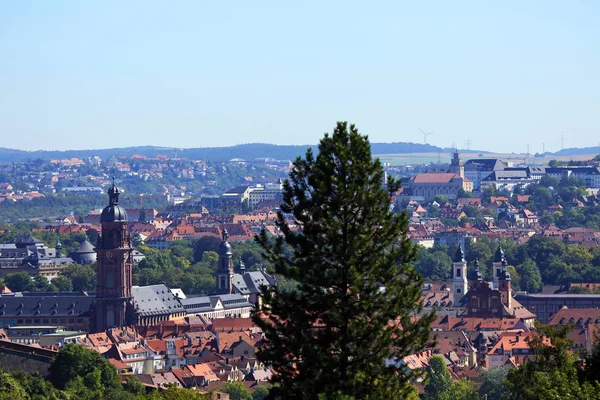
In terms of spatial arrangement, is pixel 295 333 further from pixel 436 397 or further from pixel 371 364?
pixel 436 397

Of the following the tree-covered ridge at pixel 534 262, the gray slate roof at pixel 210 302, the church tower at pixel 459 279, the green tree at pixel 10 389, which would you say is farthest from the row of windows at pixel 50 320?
the green tree at pixel 10 389

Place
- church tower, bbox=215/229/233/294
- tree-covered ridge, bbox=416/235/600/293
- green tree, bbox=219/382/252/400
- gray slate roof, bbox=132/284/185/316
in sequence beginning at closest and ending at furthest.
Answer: green tree, bbox=219/382/252/400 → gray slate roof, bbox=132/284/185/316 → church tower, bbox=215/229/233/294 → tree-covered ridge, bbox=416/235/600/293

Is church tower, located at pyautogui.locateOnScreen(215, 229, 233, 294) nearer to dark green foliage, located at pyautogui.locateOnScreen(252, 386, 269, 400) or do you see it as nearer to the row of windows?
the row of windows

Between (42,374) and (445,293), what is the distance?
56.7 metres

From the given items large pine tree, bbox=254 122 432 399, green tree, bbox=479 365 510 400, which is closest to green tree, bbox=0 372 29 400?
green tree, bbox=479 365 510 400

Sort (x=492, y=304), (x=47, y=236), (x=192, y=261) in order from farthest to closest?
(x=47, y=236) < (x=192, y=261) < (x=492, y=304)

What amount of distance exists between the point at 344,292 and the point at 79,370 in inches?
1701

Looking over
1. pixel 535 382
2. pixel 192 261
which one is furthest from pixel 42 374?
pixel 192 261

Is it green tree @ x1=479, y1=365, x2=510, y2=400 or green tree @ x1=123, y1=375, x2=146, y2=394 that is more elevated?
green tree @ x1=123, y1=375, x2=146, y2=394

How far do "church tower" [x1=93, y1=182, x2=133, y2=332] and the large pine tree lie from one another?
81.9 metres

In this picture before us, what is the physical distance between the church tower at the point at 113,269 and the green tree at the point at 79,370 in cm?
3816

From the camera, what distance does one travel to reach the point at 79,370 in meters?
70.0

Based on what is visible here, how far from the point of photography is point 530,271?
13675 centimetres

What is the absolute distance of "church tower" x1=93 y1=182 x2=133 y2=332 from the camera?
360ft
